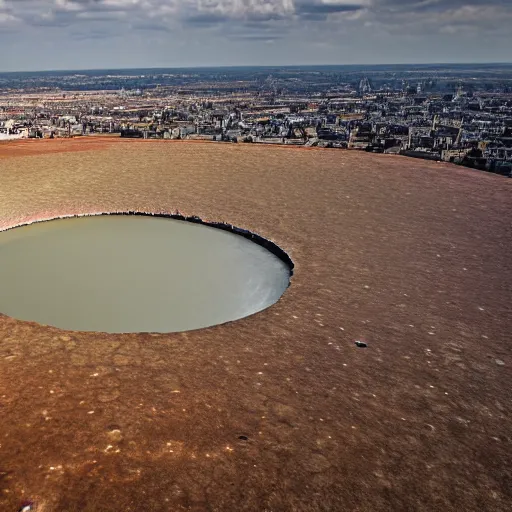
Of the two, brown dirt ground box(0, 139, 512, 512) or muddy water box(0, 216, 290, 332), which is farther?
muddy water box(0, 216, 290, 332)

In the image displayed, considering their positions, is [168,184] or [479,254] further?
[168,184]

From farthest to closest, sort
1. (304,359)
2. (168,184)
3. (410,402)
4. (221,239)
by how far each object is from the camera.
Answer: (168,184)
(221,239)
(304,359)
(410,402)

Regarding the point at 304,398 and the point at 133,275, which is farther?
the point at 133,275

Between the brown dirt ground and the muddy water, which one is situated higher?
the brown dirt ground

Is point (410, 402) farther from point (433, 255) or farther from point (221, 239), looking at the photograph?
point (221, 239)

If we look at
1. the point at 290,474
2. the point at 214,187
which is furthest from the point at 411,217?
the point at 290,474

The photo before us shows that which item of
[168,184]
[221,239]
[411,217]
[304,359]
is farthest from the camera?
[168,184]
